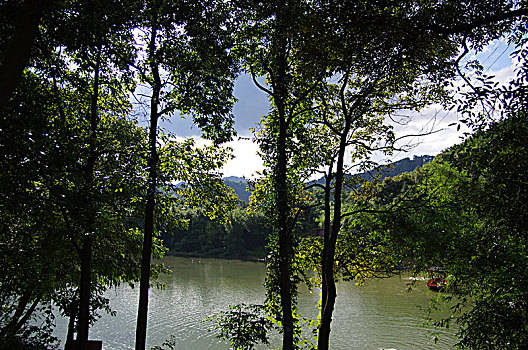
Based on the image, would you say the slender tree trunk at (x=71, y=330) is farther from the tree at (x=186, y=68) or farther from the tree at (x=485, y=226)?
the tree at (x=485, y=226)

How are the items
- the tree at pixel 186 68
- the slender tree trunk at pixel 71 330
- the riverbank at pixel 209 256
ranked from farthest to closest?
the riverbank at pixel 209 256 → the slender tree trunk at pixel 71 330 → the tree at pixel 186 68

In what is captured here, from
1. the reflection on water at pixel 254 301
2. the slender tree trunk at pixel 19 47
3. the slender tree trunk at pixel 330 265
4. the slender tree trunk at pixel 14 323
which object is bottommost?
the reflection on water at pixel 254 301

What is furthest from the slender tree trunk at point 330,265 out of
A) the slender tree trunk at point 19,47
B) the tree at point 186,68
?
the slender tree trunk at point 19,47

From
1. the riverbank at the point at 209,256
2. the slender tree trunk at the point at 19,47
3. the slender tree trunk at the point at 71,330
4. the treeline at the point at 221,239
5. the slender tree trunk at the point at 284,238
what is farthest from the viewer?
the treeline at the point at 221,239

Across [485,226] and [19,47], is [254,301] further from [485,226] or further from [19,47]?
[19,47]

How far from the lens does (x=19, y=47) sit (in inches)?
143

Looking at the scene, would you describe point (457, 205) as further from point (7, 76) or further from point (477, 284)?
point (7, 76)

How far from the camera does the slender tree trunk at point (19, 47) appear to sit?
3.54 metres

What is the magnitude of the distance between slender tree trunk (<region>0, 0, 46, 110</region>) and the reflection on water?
10788 mm

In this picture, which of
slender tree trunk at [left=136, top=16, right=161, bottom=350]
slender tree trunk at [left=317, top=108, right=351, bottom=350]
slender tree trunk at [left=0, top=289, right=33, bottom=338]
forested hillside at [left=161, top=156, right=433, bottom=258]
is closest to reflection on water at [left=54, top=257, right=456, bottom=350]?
slender tree trunk at [left=0, top=289, right=33, bottom=338]

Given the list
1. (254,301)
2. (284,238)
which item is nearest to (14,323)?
(284,238)

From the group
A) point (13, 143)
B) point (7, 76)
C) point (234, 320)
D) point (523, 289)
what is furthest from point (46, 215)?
point (523, 289)

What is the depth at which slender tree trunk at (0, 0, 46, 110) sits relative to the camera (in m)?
3.54

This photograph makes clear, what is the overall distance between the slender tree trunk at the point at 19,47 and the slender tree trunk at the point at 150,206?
244 cm
